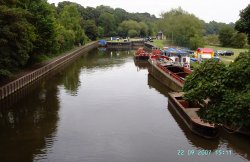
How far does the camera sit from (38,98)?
46688mm

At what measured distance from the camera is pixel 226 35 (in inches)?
4779

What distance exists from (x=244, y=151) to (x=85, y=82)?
36277 mm

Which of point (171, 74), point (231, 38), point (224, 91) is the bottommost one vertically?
point (171, 74)

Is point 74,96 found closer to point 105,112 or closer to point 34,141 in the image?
point 105,112

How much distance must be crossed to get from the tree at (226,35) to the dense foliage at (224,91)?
347 ft

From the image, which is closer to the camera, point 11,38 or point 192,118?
point 192,118

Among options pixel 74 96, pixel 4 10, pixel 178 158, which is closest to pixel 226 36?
pixel 74 96

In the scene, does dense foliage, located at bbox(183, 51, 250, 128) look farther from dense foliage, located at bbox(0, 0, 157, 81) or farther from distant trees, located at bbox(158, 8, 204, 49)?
distant trees, located at bbox(158, 8, 204, 49)

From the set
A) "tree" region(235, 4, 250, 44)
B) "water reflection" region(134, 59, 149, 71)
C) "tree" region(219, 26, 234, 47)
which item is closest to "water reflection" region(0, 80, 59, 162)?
"tree" region(235, 4, 250, 44)

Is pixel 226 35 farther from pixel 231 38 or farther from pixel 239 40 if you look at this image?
pixel 239 40

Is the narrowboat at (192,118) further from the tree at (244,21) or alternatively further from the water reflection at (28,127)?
the water reflection at (28,127)

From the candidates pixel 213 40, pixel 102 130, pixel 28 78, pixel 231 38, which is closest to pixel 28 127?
pixel 102 130

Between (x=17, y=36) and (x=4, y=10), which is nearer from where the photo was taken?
(x=4, y=10)

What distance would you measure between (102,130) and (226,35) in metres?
98.7
